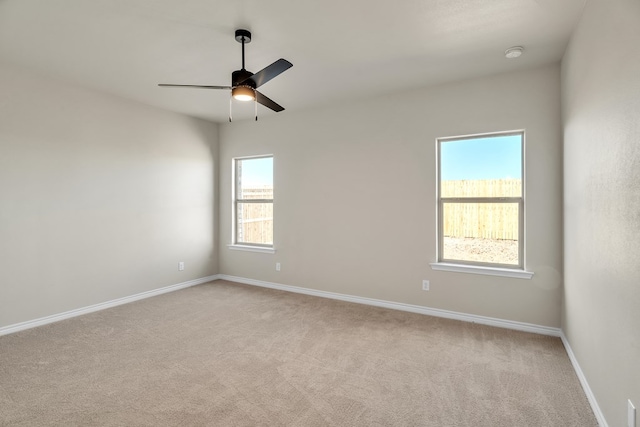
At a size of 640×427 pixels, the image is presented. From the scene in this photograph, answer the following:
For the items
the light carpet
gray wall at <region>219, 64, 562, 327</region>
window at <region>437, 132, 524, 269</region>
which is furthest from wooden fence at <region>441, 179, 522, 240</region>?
the light carpet

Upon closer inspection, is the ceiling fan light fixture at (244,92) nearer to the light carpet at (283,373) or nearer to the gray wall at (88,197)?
the light carpet at (283,373)

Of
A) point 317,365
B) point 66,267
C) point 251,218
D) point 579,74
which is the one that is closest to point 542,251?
point 579,74

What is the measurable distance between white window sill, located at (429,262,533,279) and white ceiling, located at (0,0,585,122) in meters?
2.09

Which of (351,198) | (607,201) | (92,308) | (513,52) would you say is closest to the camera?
(607,201)

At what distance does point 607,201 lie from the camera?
70.4 inches

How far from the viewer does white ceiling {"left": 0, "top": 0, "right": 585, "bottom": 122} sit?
227 cm

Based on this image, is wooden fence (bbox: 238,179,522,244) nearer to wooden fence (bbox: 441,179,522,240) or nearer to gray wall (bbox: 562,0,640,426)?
wooden fence (bbox: 441,179,522,240)

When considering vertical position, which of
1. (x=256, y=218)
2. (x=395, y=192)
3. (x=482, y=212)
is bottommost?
(x=256, y=218)

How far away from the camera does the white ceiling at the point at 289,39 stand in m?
2.27

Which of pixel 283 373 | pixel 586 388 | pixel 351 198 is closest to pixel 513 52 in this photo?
pixel 351 198

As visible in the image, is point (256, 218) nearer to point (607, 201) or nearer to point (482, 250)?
point (482, 250)

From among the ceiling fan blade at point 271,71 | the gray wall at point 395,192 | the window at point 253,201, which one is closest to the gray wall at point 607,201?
the gray wall at point 395,192

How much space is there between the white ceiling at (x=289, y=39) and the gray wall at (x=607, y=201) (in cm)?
57

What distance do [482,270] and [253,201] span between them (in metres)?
3.54
